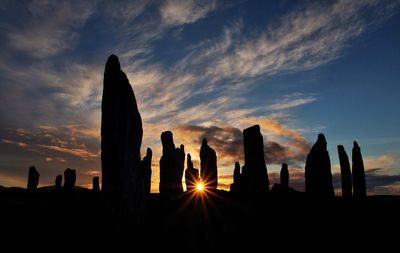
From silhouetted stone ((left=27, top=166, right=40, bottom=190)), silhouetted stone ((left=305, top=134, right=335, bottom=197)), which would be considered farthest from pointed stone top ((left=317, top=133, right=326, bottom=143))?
silhouetted stone ((left=27, top=166, right=40, bottom=190))

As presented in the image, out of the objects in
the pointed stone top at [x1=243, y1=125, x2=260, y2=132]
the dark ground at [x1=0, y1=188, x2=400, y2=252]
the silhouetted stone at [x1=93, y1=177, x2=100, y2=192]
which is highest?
the pointed stone top at [x1=243, y1=125, x2=260, y2=132]

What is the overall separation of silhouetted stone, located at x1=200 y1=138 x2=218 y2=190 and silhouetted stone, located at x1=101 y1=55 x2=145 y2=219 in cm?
2061

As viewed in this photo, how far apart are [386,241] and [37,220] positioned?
670 inches

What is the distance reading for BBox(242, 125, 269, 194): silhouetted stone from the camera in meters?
25.7

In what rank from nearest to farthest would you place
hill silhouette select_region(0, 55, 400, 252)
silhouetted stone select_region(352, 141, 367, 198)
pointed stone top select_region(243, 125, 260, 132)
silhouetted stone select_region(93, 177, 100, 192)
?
hill silhouette select_region(0, 55, 400, 252) < pointed stone top select_region(243, 125, 260, 132) < silhouetted stone select_region(352, 141, 367, 198) < silhouetted stone select_region(93, 177, 100, 192)

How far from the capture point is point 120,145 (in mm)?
15844

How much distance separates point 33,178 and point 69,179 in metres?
7.45

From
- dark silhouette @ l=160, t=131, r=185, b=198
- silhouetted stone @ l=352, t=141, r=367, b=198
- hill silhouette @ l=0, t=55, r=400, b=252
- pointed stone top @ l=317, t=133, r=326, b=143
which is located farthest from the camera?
silhouetted stone @ l=352, t=141, r=367, b=198

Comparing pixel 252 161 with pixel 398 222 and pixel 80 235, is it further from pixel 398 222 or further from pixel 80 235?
pixel 80 235

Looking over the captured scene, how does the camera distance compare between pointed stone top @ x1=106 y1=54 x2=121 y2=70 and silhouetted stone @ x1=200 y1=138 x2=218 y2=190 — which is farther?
silhouetted stone @ x1=200 y1=138 x2=218 y2=190

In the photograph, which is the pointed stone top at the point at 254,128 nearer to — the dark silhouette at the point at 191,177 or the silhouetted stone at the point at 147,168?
the silhouetted stone at the point at 147,168

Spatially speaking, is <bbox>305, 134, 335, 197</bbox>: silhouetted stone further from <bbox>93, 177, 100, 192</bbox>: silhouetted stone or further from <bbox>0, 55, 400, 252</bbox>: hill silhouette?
<bbox>93, 177, 100, 192</bbox>: silhouetted stone

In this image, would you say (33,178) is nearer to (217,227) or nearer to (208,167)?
(208,167)

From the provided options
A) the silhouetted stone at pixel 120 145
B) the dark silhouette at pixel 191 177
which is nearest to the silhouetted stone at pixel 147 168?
the dark silhouette at pixel 191 177
